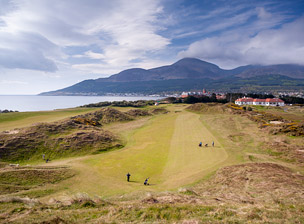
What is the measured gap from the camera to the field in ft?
38.5

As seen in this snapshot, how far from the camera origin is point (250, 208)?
12.5 metres

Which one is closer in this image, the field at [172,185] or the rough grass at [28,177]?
the field at [172,185]

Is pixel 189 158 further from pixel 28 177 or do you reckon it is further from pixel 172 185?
pixel 28 177

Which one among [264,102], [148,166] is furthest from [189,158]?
[264,102]

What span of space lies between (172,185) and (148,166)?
707 cm

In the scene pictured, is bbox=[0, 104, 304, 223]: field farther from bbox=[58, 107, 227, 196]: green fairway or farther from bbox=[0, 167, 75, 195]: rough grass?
bbox=[0, 167, 75, 195]: rough grass

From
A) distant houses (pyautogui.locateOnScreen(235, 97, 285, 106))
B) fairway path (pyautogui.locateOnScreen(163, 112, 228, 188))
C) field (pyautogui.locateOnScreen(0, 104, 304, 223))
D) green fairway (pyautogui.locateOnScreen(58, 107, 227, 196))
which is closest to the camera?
field (pyautogui.locateOnScreen(0, 104, 304, 223))

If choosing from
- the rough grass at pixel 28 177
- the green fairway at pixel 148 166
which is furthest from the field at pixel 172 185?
the rough grass at pixel 28 177

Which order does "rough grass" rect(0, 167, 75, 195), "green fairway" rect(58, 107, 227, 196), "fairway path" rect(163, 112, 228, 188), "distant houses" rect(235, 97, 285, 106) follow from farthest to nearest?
"distant houses" rect(235, 97, 285, 106), "fairway path" rect(163, 112, 228, 188), "green fairway" rect(58, 107, 227, 196), "rough grass" rect(0, 167, 75, 195)

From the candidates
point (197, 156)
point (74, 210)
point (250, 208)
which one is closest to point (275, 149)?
point (197, 156)

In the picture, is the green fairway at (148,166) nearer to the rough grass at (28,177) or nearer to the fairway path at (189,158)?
the fairway path at (189,158)

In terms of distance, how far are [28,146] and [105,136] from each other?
15.0 m

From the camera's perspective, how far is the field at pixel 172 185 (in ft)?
38.5

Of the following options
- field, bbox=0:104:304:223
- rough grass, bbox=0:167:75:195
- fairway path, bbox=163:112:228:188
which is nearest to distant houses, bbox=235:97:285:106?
field, bbox=0:104:304:223
